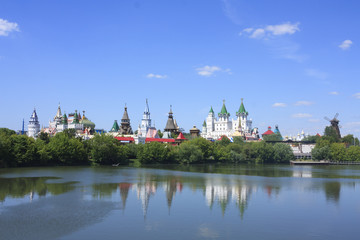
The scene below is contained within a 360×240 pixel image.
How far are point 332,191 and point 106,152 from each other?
145ft

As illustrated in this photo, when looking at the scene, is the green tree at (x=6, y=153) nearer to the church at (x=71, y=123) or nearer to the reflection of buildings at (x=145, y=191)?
the reflection of buildings at (x=145, y=191)

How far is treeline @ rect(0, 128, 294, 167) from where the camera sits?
5778cm

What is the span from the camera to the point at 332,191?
35.6 metres

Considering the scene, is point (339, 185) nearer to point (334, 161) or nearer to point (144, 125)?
point (334, 161)

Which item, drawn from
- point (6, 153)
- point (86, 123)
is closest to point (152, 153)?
point (6, 153)

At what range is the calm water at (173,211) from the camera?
19469mm

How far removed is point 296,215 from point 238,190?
11.0 m

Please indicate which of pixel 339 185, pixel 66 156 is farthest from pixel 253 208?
pixel 66 156

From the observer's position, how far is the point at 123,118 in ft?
395

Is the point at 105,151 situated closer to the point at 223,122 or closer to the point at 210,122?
the point at 223,122

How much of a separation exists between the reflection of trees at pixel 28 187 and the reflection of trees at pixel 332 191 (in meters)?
23.2

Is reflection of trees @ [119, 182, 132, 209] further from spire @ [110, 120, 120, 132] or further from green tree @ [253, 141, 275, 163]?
spire @ [110, 120, 120, 132]

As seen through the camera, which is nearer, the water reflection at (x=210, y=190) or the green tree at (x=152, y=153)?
the water reflection at (x=210, y=190)

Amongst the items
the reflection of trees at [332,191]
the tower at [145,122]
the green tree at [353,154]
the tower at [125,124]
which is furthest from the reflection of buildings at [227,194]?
the tower at [125,124]
